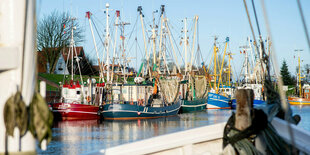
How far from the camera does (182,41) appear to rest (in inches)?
1758

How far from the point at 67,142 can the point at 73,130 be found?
17.2 feet

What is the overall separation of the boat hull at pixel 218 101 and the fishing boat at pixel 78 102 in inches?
693

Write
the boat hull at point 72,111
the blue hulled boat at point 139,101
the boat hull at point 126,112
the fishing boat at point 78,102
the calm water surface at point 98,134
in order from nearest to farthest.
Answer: the calm water surface at point 98,134 → the boat hull at point 126,112 → the blue hulled boat at point 139,101 → the boat hull at point 72,111 → the fishing boat at point 78,102

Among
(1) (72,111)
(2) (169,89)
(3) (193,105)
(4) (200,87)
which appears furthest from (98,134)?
(4) (200,87)

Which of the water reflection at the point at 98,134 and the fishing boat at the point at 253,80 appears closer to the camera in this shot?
the water reflection at the point at 98,134

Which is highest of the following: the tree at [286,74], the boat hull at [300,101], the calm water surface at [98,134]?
the tree at [286,74]

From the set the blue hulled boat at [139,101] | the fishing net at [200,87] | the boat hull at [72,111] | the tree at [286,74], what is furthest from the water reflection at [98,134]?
the tree at [286,74]

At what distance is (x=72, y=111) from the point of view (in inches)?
1240

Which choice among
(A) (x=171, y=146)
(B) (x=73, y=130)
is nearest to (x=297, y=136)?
(A) (x=171, y=146)

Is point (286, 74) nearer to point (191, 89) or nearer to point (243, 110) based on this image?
point (191, 89)

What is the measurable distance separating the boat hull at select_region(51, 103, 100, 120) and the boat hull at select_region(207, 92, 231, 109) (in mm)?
19042

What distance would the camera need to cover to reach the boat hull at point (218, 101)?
47188 millimetres

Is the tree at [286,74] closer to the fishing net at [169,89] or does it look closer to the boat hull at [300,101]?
the boat hull at [300,101]

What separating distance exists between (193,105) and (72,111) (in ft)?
49.2
